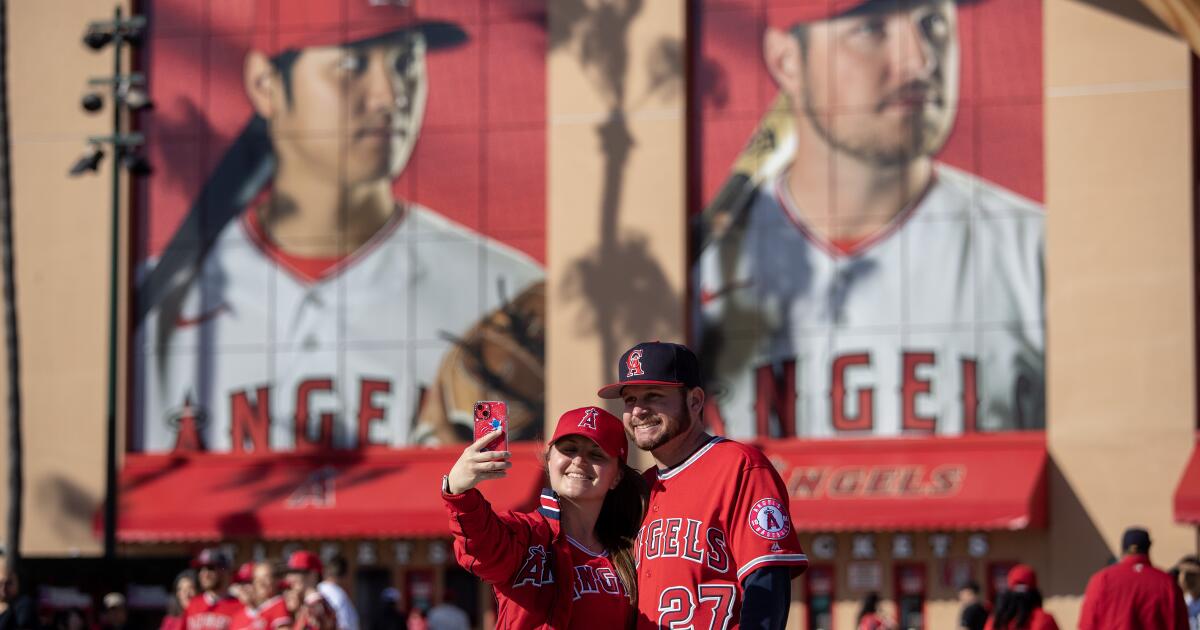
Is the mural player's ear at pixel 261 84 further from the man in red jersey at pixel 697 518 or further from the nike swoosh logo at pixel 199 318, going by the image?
the man in red jersey at pixel 697 518

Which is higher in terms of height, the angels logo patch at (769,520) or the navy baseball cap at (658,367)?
the navy baseball cap at (658,367)

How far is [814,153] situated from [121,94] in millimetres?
9464

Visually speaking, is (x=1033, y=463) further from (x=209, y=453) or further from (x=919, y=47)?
(x=209, y=453)

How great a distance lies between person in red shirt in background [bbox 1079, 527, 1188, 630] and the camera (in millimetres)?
13938

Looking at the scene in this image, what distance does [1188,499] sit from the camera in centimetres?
2358

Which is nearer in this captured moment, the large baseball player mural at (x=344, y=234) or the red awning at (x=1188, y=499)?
the red awning at (x=1188, y=499)

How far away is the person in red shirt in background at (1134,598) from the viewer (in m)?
13.9

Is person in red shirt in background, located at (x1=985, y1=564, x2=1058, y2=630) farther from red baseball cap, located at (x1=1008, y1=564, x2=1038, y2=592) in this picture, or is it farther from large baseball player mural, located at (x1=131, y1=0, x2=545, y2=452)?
large baseball player mural, located at (x1=131, y1=0, x2=545, y2=452)

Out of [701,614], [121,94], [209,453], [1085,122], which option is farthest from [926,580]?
[701,614]

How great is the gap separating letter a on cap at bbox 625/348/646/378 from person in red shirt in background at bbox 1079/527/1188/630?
7.91 metres

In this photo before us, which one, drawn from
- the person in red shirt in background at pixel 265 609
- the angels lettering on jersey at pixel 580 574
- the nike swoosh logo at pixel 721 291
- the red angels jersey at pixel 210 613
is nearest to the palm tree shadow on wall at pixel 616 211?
the nike swoosh logo at pixel 721 291

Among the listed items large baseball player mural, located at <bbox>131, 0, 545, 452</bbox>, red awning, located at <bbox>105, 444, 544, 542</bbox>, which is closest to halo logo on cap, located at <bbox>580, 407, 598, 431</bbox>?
red awning, located at <bbox>105, 444, 544, 542</bbox>

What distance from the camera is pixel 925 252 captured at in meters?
26.7

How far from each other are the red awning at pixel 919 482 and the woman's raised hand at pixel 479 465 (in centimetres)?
1927
